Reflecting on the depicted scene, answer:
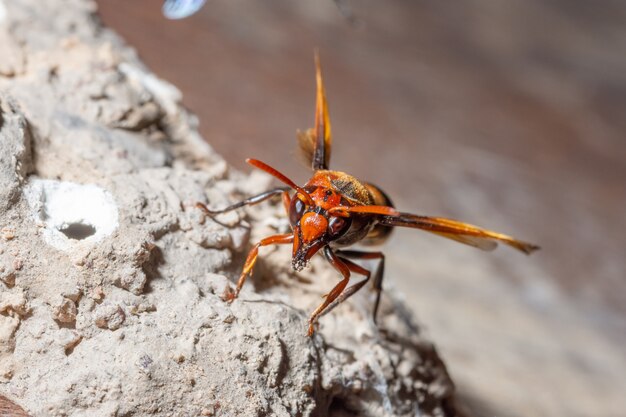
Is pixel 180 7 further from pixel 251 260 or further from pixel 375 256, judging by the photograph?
pixel 375 256

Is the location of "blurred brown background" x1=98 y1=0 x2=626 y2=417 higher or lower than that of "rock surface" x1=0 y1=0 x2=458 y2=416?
higher

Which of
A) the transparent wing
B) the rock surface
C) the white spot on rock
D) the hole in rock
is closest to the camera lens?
the rock surface


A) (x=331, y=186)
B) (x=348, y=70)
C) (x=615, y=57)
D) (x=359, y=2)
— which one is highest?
(x=615, y=57)

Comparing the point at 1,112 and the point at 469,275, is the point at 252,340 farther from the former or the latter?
the point at 469,275

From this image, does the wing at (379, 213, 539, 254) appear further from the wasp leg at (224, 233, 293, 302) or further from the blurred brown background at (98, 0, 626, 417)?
the blurred brown background at (98, 0, 626, 417)

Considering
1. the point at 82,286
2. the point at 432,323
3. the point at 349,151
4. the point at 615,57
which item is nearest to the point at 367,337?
the point at 82,286

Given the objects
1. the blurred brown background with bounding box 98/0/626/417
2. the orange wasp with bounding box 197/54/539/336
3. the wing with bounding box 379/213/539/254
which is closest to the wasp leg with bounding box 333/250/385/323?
the orange wasp with bounding box 197/54/539/336
